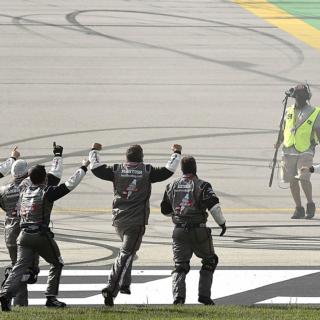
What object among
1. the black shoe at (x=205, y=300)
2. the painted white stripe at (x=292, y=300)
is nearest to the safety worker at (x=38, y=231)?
the black shoe at (x=205, y=300)

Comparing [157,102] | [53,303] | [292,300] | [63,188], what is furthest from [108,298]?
[157,102]

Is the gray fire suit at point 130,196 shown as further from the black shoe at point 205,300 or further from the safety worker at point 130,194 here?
the black shoe at point 205,300

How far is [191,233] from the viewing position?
42.5 ft

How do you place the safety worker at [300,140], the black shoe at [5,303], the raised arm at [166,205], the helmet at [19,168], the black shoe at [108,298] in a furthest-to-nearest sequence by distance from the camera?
the safety worker at [300,140] → the raised arm at [166,205] → the helmet at [19,168] → the black shoe at [108,298] → the black shoe at [5,303]

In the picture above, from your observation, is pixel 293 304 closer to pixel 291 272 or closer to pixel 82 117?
pixel 291 272

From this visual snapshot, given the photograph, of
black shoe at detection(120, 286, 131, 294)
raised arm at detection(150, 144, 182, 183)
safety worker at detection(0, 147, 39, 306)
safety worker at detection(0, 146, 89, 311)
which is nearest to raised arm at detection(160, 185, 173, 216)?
raised arm at detection(150, 144, 182, 183)

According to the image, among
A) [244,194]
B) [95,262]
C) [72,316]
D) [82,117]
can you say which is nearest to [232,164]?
[244,194]

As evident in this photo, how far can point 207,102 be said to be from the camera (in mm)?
30000

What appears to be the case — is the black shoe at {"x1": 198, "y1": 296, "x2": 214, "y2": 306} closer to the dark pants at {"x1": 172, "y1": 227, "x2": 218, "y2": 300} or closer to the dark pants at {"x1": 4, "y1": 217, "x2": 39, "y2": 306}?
the dark pants at {"x1": 172, "y1": 227, "x2": 218, "y2": 300}

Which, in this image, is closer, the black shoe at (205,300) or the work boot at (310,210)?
the black shoe at (205,300)

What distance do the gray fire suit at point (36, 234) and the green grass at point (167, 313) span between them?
326mm

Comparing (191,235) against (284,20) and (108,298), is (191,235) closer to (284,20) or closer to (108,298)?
(108,298)

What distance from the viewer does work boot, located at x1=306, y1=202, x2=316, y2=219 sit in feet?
65.2

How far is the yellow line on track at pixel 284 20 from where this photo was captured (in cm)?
3781
